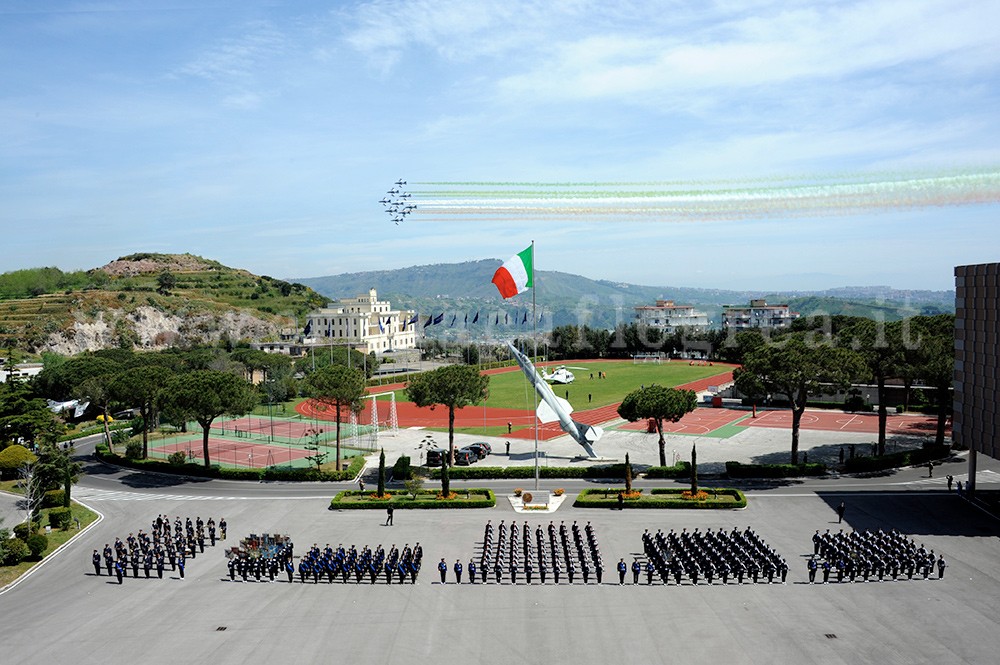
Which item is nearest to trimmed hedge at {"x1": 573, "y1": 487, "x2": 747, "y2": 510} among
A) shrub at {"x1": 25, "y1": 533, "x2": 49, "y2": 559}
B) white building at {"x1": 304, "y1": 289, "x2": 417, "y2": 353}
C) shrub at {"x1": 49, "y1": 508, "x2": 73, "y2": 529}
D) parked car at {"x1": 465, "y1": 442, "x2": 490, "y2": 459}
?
parked car at {"x1": 465, "y1": 442, "x2": 490, "y2": 459}

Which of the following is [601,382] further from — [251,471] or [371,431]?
[251,471]

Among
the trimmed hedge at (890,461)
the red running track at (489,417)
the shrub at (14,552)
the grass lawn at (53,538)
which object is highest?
the trimmed hedge at (890,461)

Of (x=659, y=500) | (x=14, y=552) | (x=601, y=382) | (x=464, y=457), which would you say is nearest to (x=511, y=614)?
(x=659, y=500)

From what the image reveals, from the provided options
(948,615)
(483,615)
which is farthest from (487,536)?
(948,615)

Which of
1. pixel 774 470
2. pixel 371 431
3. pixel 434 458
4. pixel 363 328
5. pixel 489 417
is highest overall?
pixel 363 328

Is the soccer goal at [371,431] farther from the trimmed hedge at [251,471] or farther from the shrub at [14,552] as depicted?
the shrub at [14,552]

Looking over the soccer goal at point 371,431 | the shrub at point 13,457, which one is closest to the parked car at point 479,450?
the soccer goal at point 371,431

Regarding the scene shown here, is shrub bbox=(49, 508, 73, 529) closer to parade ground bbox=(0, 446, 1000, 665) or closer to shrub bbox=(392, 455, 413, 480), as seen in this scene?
parade ground bbox=(0, 446, 1000, 665)
